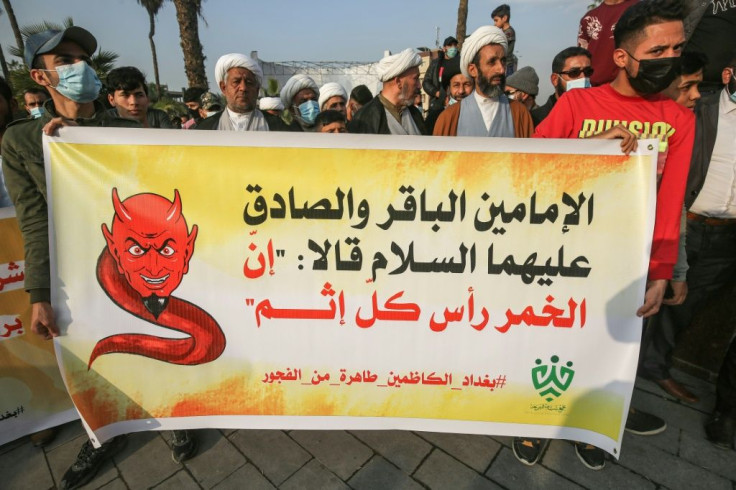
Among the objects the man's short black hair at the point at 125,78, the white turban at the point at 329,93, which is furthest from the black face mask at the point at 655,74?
the man's short black hair at the point at 125,78

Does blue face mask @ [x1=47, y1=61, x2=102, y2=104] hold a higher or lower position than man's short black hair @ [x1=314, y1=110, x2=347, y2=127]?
higher

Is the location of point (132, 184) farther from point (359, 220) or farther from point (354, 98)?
point (354, 98)

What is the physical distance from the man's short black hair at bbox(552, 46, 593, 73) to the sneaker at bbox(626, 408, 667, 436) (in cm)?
287

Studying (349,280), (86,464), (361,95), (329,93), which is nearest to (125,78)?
(329,93)

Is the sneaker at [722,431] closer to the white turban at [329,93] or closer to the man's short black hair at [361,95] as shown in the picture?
the white turban at [329,93]

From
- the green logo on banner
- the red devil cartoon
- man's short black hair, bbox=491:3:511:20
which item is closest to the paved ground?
the green logo on banner

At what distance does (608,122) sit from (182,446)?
9.31 feet

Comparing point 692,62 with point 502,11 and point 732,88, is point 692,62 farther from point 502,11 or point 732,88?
point 502,11

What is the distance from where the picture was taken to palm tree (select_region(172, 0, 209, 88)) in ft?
31.6

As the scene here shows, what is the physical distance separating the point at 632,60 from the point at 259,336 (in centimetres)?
228

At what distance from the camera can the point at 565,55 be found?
11.6 ft

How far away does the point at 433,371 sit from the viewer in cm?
195

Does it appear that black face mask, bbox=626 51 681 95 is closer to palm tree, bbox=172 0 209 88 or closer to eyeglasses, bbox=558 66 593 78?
eyeglasses, bbox=558 66 593 78

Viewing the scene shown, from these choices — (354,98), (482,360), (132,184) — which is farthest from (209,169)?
(354,98)
